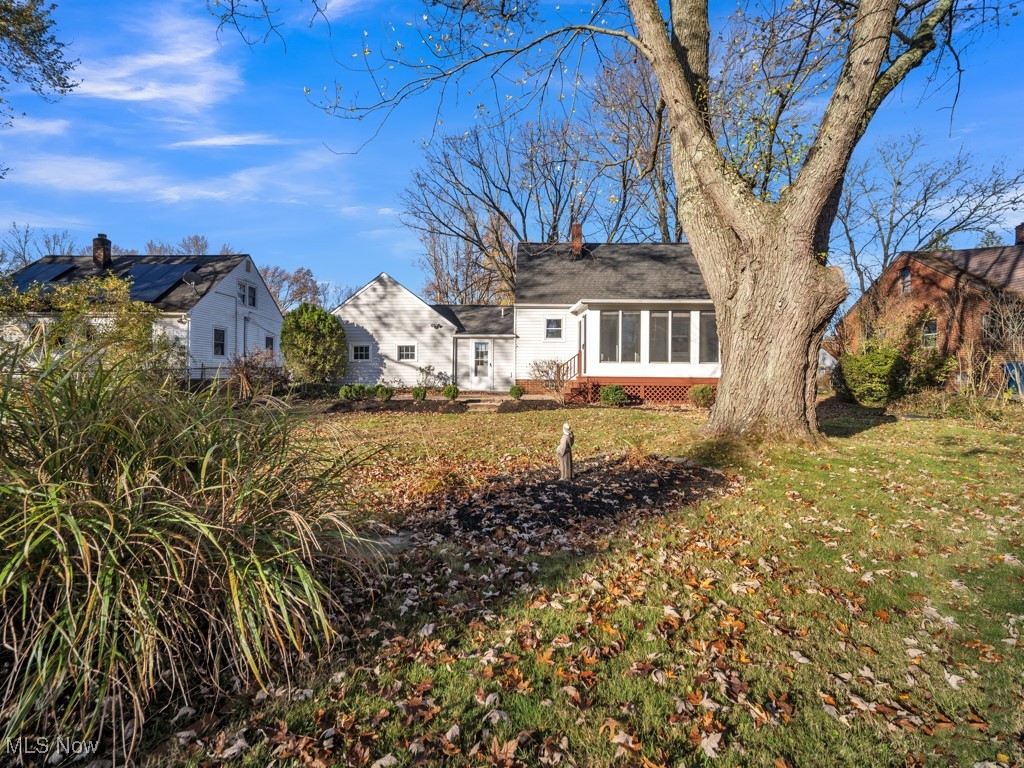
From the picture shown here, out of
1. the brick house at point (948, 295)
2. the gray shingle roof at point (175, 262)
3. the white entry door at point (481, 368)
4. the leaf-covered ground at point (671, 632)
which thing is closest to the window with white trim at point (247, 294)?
the gray shingle roof at point (175, 262)

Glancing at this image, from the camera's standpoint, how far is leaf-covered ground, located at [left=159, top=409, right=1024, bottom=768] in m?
2.42

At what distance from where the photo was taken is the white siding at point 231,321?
22719 millimetres

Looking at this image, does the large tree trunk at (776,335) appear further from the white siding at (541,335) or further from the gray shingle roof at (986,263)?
the gray shingle roof at (986,263)

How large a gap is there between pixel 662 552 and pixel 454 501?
2.33m

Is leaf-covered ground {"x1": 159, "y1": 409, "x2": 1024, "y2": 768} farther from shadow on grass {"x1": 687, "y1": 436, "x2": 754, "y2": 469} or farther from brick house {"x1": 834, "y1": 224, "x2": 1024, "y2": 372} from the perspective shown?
brick house {"x1": 834, "y1": 224, "x2": 1024, "y2": 372}

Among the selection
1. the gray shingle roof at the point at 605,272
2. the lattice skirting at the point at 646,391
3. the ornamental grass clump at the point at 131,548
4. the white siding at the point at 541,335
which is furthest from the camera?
the white siding at the point at 541,335

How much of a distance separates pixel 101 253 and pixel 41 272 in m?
2.64

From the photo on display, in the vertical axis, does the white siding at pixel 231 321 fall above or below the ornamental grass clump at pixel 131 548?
above

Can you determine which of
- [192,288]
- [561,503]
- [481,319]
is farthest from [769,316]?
[192,288]

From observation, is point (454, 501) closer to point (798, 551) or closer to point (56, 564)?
point (798, 551)

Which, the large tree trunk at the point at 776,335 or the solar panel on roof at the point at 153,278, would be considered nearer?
the large tree trunk at the point at 776,335

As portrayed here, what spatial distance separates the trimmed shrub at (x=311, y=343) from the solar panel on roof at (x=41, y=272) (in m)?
10.7

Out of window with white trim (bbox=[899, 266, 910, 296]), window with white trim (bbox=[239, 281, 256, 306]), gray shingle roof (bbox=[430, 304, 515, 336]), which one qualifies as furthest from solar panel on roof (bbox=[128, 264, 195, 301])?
window with white trim (bbox=[899, 266, 910, 296])

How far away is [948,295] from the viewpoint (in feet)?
74.1
